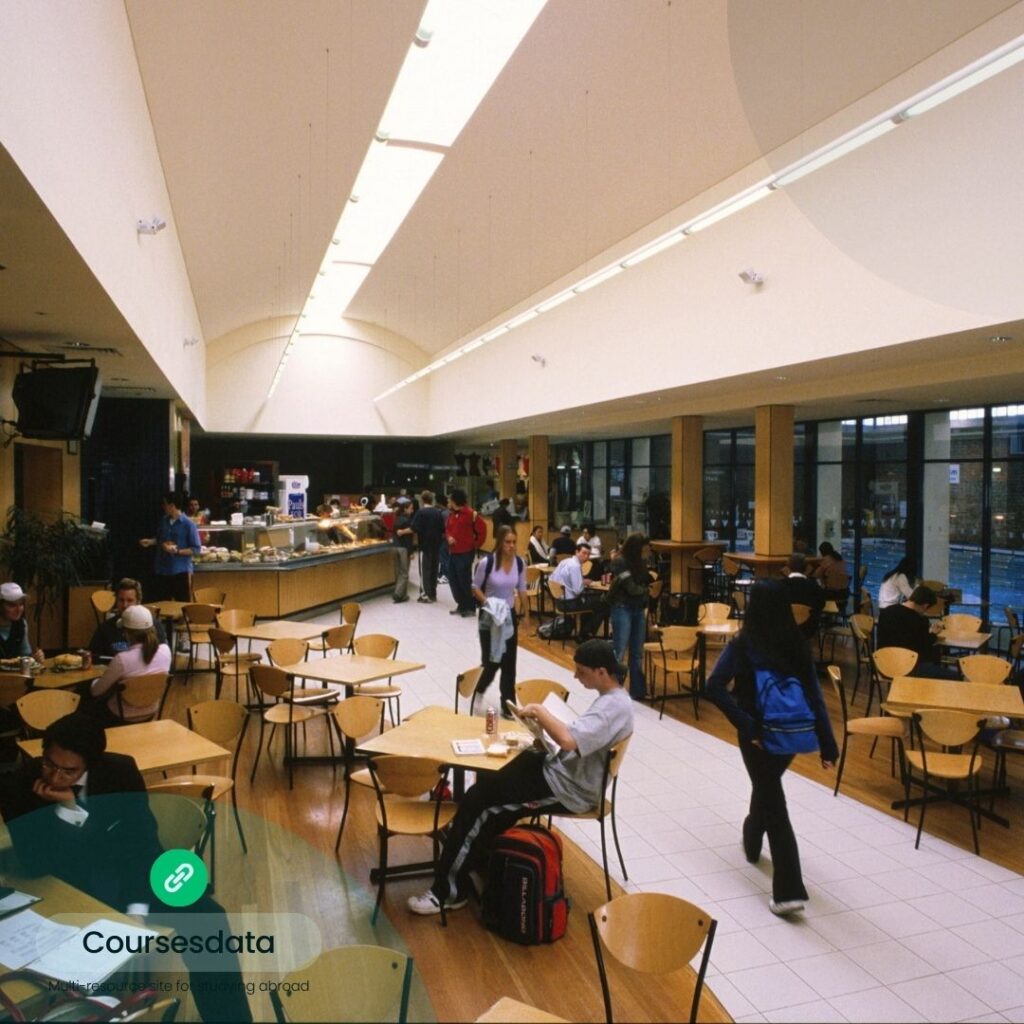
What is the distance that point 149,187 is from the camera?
746 centimetres

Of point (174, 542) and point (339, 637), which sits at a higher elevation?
point (174, 542)

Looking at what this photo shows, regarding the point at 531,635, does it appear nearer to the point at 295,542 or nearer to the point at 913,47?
the point at 295,542

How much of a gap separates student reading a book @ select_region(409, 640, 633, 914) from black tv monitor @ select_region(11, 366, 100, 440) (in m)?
4.77

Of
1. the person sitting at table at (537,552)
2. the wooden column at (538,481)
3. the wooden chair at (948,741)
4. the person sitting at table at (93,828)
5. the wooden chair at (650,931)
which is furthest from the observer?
the wooden column at (538,481)

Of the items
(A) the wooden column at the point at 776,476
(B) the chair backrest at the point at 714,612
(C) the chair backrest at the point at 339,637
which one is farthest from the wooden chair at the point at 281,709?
(A) the wooden column at the point at 776,476

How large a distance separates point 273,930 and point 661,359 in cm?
878

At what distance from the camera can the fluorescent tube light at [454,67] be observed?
23.6 ft

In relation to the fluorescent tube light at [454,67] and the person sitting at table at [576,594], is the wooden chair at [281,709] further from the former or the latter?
the person sitting at table at [576,594]

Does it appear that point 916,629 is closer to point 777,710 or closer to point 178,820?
point 777,710

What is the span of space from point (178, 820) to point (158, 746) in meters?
0.92

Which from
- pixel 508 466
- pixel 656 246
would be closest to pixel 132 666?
pixel 656 246

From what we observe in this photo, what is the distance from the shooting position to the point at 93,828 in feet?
10.7

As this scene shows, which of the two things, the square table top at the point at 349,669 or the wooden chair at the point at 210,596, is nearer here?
the square table top at the point at 349,669

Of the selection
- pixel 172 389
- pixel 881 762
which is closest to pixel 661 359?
pixel 881 762
